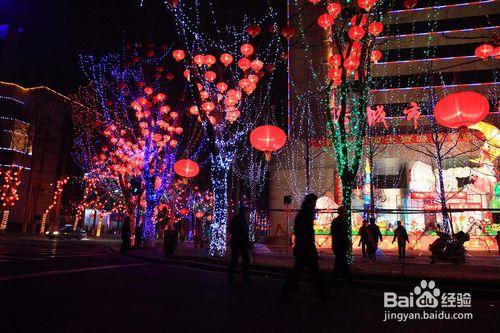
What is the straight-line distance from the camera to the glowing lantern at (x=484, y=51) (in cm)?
1091

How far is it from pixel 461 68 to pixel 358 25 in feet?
83.4

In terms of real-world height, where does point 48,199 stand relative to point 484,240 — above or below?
above

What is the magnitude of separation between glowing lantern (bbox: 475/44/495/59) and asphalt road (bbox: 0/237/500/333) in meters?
7.11

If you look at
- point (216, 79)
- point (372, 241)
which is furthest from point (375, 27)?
point (372, 241)

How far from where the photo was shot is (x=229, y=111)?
44.0ft

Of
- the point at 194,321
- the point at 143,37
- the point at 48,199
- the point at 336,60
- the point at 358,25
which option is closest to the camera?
the point at 194,321

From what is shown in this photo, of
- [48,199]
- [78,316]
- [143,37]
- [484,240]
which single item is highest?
[143,37]

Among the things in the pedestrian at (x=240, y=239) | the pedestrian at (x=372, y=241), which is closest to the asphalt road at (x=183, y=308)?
the pedestrian at (x=240, y=239)

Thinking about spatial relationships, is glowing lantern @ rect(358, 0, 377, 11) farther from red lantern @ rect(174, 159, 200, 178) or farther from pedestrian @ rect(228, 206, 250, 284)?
red lantern @ rect(174, 159, 200, 178)

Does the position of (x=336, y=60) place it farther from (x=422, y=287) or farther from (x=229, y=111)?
(x=422, y=287)

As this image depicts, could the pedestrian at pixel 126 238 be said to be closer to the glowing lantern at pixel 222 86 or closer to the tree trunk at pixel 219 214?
the tree trunk at pixel 219 214

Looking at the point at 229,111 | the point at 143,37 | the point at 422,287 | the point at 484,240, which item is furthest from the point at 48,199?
the point at 422,287

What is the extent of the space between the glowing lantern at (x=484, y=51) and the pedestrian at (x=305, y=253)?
8063 millimetres

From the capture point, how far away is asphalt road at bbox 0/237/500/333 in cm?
420
